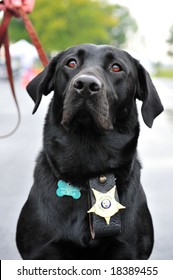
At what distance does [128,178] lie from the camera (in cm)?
354

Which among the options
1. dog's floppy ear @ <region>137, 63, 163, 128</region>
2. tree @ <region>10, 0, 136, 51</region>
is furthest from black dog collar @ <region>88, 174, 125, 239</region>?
tree @ <region>10, 0, 136, 51</region>

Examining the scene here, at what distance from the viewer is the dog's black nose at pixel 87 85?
311cm

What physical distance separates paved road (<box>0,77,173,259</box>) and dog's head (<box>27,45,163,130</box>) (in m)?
1.39

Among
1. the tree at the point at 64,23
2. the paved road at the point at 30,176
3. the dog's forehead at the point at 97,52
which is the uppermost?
the tree at the point at 64,23

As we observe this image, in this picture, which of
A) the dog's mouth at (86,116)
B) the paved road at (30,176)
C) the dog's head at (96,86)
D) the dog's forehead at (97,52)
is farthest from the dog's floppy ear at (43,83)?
the paved road at (30,176)

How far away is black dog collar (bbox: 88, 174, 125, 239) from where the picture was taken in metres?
3.29

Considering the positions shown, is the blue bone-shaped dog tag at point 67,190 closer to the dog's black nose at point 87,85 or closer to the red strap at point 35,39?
the dog's black nose at point 87,85

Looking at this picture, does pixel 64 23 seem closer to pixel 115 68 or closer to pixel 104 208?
pixel 115 68

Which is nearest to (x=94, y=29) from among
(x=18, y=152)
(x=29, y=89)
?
(x=18, y=152)

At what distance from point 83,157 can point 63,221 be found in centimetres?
44

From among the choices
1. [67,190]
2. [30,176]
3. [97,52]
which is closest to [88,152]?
[67,190]

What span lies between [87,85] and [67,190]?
2.23 ft

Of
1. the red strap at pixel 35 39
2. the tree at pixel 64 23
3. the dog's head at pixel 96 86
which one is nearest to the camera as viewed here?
the dog's head at pixel 96 86

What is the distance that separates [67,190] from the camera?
339cm
